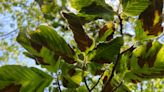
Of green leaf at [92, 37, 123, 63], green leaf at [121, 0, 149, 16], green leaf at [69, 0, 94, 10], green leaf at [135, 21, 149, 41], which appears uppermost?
green leaf at [69, 0, 94, 10]

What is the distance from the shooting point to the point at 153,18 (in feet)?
3.40

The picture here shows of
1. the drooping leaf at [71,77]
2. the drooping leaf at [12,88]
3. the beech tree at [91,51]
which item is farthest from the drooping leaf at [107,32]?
the drooping leaf at [12,88]

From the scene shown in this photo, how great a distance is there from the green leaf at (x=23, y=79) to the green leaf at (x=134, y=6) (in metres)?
0.30

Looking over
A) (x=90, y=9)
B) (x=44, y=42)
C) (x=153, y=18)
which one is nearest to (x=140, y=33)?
(x=153, y=18)

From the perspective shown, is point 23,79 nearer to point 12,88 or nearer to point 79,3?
point 12,88

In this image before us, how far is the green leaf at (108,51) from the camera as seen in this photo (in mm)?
1019

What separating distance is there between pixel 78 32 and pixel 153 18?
22cm

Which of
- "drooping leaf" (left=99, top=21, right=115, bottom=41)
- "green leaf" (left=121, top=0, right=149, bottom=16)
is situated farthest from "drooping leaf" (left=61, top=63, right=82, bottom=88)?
"green leaf" (left=121, top=0, right=149, bottom=16)

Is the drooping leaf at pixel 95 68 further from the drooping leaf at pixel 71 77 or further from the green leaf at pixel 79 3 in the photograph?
the green leaf at pixel 79 3

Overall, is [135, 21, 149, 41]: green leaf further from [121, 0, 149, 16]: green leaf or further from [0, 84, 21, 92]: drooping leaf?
[0, 84, 21, 92]: drooping leaf

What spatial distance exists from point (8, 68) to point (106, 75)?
1.17 feet

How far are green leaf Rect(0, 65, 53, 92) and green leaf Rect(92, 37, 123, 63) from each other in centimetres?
16

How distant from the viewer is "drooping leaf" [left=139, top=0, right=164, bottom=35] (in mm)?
1012

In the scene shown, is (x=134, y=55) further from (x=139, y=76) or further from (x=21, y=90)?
(x=21, y=90)
